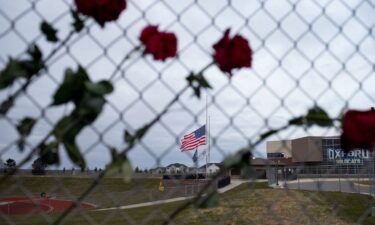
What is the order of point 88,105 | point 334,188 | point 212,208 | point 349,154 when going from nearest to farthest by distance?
point 88,105 → point 212,208 → point 349,154 → point 334,188

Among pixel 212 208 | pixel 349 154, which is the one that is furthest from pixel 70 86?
pixel 349 154

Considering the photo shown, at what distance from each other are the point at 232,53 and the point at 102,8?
37cm

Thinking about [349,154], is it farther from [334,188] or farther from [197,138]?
[334,188]

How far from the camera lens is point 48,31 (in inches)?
44.8

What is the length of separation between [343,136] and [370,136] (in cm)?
10

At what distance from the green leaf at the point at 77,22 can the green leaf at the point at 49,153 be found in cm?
32

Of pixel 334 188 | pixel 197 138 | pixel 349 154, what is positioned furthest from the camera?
pixel 334 188

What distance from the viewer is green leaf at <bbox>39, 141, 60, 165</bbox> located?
1.09 meters

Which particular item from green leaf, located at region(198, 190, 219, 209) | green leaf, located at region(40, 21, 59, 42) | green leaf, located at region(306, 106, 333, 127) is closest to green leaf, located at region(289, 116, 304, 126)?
green leaf, located at region(306, 106, 333, 127)

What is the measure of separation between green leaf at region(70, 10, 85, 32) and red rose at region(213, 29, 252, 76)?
0.38 m

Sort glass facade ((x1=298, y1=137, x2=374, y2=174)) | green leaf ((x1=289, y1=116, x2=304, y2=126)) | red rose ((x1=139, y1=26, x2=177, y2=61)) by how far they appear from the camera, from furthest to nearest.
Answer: glass facade ((x1=298, y1=137, x2=374, y2=174))
green leaf ((x1=289, y1=116, x2=304, y2=126))
red rose ((x1=139, y1=26, x2=177, y2=61))

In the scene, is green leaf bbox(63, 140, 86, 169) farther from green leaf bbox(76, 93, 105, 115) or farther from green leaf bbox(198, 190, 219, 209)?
green leaf bbox(198, 190, 219, 209)

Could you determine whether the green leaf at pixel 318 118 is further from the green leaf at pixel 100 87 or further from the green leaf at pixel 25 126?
the green leaf at pixel 25 126

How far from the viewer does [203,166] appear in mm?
1539
